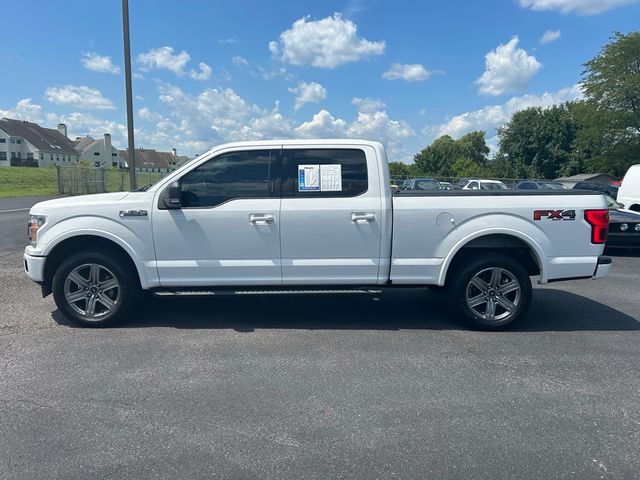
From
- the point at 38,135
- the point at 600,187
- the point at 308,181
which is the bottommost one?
the point at 600,187

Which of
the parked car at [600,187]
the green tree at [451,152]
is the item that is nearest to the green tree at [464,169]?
the green tree at [451,152]

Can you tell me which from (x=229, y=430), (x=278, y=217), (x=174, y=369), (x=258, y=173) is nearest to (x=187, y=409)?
(x=229, y=430)

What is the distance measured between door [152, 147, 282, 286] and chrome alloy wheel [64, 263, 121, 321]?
596 mm

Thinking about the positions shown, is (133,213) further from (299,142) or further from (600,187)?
(600,187)

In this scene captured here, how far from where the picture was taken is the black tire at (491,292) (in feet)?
16.8

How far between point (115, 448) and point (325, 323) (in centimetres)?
283

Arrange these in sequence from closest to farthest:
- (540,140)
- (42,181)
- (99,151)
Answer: (42,181) < (540,140) < (99,151)

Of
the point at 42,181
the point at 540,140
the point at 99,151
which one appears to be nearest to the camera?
the point at 42,181

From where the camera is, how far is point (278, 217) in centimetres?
495

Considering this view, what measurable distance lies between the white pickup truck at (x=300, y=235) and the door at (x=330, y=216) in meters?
0.01

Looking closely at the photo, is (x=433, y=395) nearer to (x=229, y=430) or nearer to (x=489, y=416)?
(x=489, y=416)

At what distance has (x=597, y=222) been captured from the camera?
5012mm

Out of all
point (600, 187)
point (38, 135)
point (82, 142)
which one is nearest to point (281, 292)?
point (600, 187)

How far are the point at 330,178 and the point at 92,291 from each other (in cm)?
293
